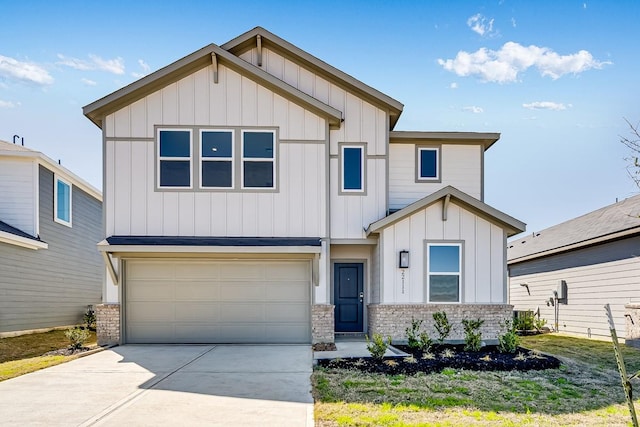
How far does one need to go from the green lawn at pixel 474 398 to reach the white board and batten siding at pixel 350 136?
16.3 feet

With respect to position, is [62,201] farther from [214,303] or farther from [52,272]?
[214,303]

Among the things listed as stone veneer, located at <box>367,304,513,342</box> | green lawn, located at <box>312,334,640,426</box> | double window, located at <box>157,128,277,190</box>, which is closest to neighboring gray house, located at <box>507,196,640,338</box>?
stone veneer, located at <box>367,304,513,342</box>

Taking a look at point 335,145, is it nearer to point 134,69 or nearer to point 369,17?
point 369,17

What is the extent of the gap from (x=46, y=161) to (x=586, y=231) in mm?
16809

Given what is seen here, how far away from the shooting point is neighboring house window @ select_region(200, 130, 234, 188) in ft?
38.6

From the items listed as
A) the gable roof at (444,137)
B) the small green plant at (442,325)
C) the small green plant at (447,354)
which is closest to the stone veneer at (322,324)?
the small green plant at (442,325)

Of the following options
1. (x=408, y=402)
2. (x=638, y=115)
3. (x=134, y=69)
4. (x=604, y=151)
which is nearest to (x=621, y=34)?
(x=604, y=151)

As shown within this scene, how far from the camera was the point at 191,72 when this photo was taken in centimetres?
1190

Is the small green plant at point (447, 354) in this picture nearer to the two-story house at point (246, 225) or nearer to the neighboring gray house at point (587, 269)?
the two-story house at point (246, 225)

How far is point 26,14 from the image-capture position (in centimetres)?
1241

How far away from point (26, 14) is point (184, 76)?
15.3 ft

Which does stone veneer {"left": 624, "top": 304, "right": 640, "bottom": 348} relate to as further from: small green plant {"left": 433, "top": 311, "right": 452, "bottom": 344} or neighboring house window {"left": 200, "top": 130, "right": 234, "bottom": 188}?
neighboring house window {"left": 200, "top": 130, "right": 234, "bottom": 188}

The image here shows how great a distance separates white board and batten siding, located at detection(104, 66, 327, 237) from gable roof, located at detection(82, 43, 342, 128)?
0.15 metres

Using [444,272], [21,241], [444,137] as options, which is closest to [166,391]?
[444,272]
